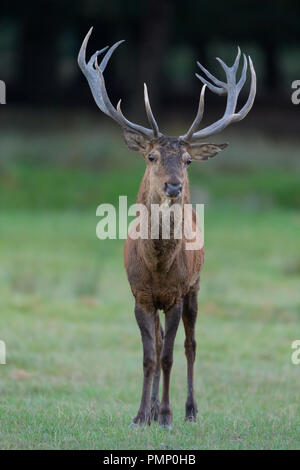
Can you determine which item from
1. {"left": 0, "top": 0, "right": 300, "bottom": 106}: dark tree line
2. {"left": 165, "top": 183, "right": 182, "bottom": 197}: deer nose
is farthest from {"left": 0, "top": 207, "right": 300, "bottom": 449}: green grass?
{"left": 0, "top": 0, "right": 300, "bottom": 106}: dark tree line

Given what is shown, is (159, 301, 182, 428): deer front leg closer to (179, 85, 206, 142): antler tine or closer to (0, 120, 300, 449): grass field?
(0, 120, 300, 449): grass field

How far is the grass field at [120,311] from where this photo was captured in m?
8.06

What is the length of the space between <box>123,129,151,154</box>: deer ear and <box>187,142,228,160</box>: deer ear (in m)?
0.37

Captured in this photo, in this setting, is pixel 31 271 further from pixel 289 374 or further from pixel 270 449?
pixel 270 449

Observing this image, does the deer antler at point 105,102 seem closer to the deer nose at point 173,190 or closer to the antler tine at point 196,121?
the antler tine at point 196,121

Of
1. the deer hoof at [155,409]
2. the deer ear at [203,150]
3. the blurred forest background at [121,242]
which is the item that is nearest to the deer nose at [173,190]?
the deer ear at [203,150]

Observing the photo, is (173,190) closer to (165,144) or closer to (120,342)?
(165,144)

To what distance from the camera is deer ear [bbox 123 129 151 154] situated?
A: 8172mm

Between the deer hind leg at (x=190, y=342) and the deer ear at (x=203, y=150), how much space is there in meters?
1.17

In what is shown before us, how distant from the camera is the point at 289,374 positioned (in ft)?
37.1

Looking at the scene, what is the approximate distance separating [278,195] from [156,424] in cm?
1596

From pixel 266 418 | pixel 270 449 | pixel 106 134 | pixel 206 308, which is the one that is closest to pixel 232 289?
pixel 206 308

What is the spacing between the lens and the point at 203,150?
841 cm
